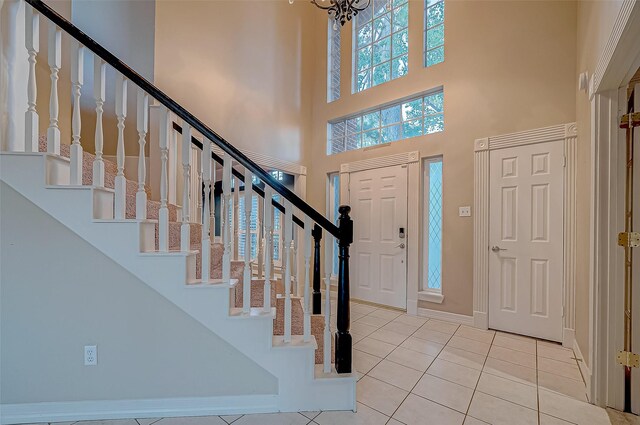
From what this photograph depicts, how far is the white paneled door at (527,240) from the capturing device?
2568 mm

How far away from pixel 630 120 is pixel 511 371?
1.82 m

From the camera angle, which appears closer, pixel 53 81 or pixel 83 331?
pixel 53 81

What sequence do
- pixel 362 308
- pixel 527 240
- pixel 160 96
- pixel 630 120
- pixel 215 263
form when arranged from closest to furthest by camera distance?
pixel 160 96
pixel 630 120
pixel 215 263
pixel 527 240
pixel 362 308

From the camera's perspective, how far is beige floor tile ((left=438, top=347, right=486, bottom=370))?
213 cm

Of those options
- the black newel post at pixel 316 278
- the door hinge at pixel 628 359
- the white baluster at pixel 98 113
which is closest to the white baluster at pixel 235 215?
the black newel post at pixel 316 278

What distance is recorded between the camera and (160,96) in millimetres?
1421

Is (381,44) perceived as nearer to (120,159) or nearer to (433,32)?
(433,32)

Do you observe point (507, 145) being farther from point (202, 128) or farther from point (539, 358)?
point (202, 128)

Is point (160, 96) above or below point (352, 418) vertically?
above

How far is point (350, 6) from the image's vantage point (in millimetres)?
2107

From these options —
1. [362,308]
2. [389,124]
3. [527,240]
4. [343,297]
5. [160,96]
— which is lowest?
[362,308]

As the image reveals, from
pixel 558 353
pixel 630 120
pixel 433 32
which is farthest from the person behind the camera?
pixel 433 32

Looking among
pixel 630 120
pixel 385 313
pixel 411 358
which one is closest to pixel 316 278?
pixel 411 358

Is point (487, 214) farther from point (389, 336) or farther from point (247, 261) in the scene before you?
point (247, 261)
